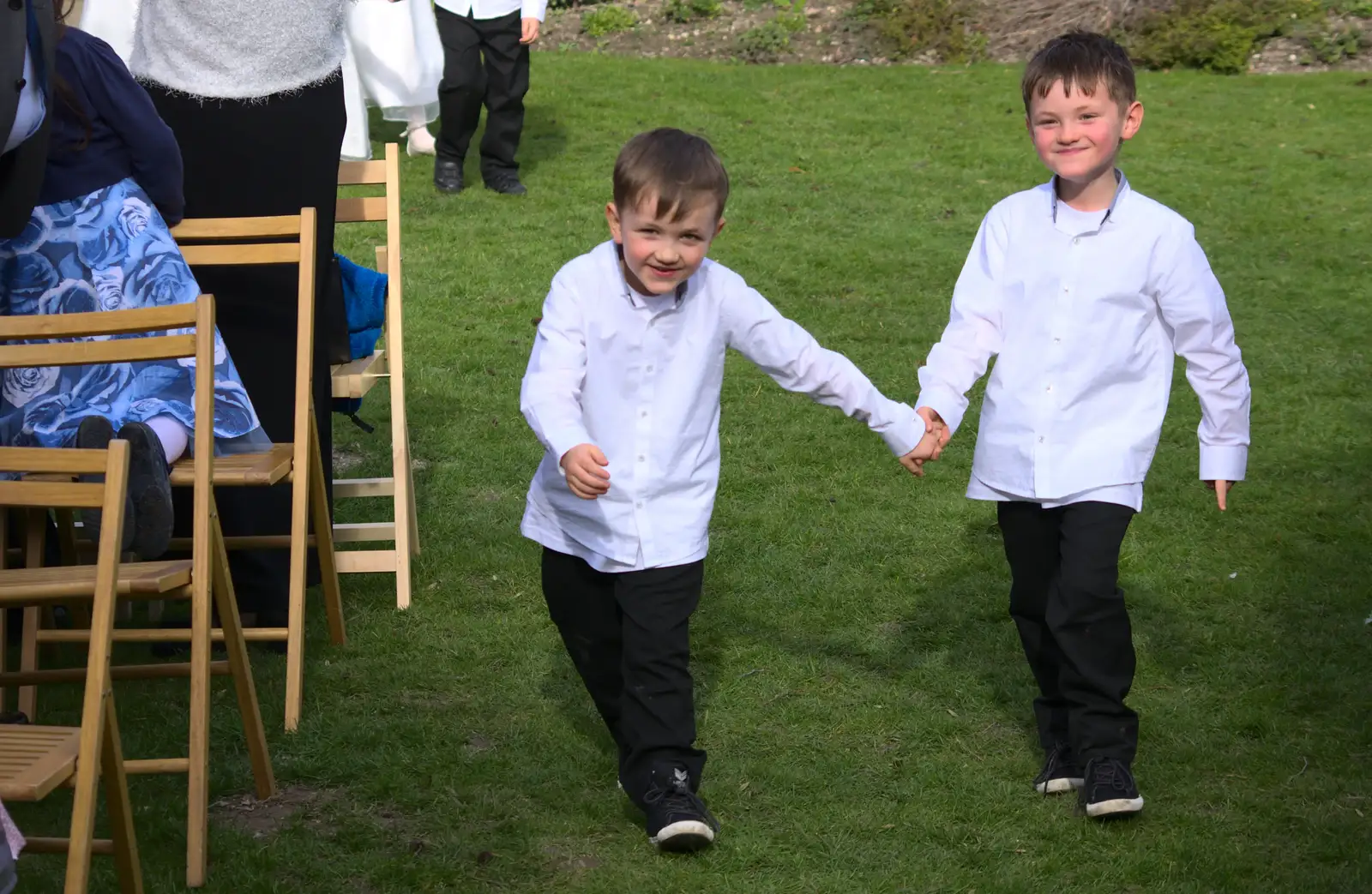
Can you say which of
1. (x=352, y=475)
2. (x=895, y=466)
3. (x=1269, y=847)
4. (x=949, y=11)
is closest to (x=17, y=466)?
(x=1269, y=847)

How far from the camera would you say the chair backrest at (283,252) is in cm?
455

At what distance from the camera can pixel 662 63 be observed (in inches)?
596

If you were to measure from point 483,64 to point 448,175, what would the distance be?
0.82 meters

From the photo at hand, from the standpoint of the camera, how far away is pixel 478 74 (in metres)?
10.4

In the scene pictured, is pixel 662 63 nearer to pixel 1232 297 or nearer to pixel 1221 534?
pixel 1232 297

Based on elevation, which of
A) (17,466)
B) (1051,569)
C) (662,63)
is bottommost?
(662,63)

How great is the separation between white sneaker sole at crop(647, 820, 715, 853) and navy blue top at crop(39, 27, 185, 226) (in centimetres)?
227

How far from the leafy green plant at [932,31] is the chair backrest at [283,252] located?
12.0 meters

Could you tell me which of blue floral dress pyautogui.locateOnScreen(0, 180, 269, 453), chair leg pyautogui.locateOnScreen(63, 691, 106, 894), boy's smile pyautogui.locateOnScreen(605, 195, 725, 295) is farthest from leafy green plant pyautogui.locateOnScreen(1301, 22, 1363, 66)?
chair leg pyautogui.locateOnScreen(63, 691, 106, 894)

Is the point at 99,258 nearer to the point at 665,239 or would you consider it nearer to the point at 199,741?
the point at 199,741

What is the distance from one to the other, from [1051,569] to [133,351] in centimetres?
218

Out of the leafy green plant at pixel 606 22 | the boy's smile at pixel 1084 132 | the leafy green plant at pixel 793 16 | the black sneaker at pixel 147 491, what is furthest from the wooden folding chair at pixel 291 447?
the leafy green plant at pixel 606 22

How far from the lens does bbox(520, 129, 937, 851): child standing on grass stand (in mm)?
3699

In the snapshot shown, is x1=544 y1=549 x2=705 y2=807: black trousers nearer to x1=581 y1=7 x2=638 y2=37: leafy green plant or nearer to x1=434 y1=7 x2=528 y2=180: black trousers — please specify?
x1=434 y1=7 x2=528 y2=180: black trousers
